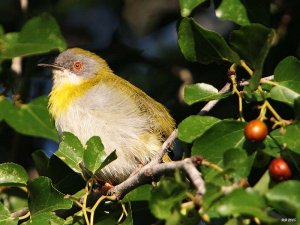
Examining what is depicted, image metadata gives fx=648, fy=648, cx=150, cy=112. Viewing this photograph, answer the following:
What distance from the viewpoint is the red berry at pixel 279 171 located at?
3.52 meters

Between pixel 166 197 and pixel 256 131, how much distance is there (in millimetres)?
727

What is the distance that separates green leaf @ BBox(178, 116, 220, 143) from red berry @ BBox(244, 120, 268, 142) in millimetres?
489

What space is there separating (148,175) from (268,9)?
1.88 meters

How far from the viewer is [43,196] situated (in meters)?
4.40

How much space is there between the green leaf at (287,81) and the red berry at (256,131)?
0.34 metres

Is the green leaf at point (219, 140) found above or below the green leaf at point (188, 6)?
below

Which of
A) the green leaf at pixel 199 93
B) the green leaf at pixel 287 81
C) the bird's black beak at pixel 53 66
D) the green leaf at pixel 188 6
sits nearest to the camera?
the green leaf at pixel 287 81

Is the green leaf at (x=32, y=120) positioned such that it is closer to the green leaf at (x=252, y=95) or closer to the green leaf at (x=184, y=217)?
the green leaf at (x=252, y=95)

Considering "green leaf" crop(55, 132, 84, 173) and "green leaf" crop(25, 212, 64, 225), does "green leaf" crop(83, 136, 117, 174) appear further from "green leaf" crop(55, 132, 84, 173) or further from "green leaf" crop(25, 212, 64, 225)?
"green leaf" crop(25, 212, 64, 225)

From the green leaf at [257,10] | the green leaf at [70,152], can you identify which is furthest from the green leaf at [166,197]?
the green leaf at [257,10]

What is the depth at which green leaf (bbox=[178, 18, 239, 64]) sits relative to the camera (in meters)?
3.99

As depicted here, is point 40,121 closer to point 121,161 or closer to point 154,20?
point 121,161

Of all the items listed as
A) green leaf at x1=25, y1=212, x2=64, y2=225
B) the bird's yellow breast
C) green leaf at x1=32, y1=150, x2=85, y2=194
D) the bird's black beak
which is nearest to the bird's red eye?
the bird's black beak

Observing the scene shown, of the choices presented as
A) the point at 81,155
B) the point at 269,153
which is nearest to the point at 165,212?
the point at 269,153
